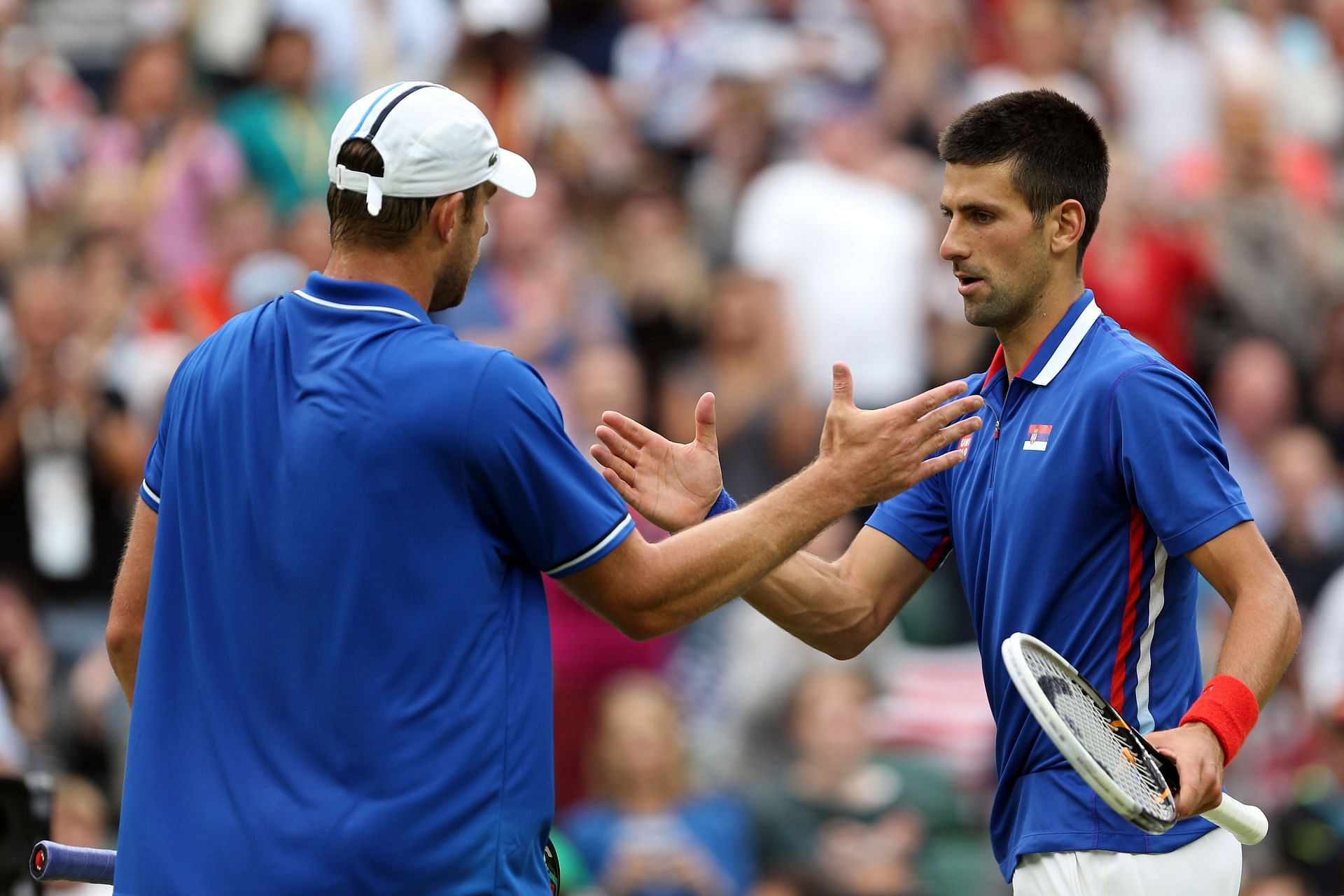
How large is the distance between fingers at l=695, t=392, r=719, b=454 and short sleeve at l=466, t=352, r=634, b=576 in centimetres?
60

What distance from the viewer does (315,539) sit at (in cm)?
352

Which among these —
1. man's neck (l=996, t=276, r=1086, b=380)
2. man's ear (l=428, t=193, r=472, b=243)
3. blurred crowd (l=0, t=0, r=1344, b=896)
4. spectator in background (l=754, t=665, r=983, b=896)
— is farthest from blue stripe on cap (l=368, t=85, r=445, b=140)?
spectator in background (l=754, t=665, r=983, b=896)

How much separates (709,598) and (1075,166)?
1.43m

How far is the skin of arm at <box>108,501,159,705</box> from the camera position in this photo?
3.97 m

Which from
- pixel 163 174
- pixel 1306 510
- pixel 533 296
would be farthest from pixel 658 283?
pixel 1306 510

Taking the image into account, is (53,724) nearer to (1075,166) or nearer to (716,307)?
(716,307)

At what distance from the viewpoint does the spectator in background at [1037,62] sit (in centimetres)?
1130

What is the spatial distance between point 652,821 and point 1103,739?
444 cm

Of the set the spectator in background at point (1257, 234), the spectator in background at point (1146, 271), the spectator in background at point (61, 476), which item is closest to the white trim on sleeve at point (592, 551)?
the spectator in background at point (61, 476)

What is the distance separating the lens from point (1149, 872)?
3.94 m

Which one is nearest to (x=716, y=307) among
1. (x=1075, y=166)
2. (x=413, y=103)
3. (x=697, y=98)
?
(x=697, y=98)

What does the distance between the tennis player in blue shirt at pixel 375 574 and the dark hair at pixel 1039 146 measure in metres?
1.13

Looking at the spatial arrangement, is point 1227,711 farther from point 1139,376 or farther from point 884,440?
point 884,440

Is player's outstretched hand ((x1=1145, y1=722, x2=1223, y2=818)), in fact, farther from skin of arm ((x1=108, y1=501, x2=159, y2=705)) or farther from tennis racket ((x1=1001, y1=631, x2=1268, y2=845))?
skin of arm ((x1=108, y1=501, x2=159, y2=705))
